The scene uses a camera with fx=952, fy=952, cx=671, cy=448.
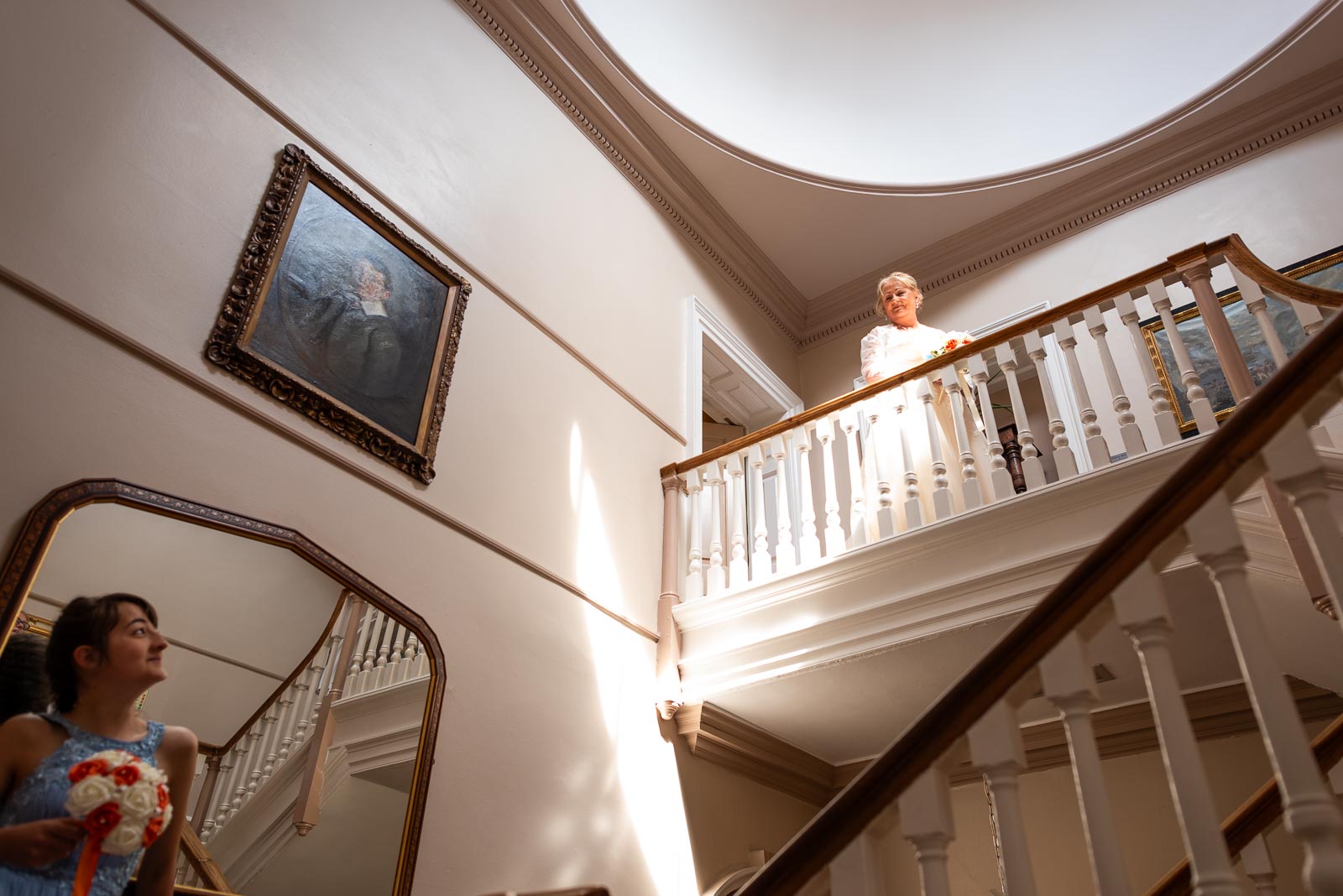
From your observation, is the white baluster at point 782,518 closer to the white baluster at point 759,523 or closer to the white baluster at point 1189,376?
the white baluster at point 759,523

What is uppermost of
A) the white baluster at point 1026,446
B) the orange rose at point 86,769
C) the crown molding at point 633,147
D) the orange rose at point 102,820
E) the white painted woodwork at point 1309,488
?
the crown molding at point 633,147

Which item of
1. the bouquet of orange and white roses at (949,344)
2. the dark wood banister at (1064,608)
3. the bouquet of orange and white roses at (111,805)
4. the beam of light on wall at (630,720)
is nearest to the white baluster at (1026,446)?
the bouquet of orange and white roses at (949,344)

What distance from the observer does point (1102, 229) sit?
7586 mm

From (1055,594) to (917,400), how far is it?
355cm

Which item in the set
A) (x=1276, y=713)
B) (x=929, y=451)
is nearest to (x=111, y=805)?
(x=1276, y=713)

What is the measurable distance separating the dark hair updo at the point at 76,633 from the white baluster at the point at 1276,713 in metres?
2.83

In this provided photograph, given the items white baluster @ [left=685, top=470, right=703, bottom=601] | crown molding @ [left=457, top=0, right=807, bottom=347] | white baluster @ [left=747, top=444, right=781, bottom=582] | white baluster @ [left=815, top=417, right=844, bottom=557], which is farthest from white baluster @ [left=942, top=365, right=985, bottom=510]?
crown molding @ [left=457, top=0, right=807, bottom=347]

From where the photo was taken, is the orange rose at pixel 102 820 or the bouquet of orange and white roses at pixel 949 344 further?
the bouquet of orange and white roses at pixel 949 344

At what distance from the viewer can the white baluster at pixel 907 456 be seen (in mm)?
4809

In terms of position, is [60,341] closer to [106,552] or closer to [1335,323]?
[106,552]

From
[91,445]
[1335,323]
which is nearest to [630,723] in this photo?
[91,445]

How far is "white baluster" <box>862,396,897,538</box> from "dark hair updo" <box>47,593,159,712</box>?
10.8 ft

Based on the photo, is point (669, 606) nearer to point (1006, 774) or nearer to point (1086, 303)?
point (1086, 303)

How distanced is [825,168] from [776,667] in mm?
4825
